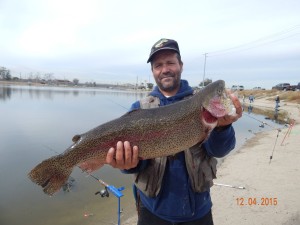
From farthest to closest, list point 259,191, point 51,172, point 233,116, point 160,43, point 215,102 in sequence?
1. point 259,191
2. point 160,43
3. point 51,172
4. point 215,102
5. point 233,116

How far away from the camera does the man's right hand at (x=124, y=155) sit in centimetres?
336

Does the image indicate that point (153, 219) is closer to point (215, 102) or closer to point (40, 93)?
point (215, 102)

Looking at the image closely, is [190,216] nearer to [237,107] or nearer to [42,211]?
[237,107]

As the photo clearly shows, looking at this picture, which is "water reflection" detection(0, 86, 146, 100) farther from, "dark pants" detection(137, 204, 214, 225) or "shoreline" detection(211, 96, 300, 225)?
"dark pants" detection(137, 204, 214, 225)

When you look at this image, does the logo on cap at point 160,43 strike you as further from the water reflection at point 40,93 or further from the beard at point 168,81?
the water reflection at point 40,93

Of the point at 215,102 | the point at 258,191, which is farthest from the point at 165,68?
the point at 258,191

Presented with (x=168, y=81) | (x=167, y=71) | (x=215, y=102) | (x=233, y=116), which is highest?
(x=167, y=71)

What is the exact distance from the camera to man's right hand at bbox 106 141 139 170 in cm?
336

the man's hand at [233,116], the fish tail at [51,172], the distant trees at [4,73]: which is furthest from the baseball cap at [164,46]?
the distant trees at [4,73]

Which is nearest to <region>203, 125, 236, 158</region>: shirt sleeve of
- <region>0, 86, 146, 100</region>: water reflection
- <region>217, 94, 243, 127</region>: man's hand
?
<region>217, 94, 243, 127</region>: man's hand
